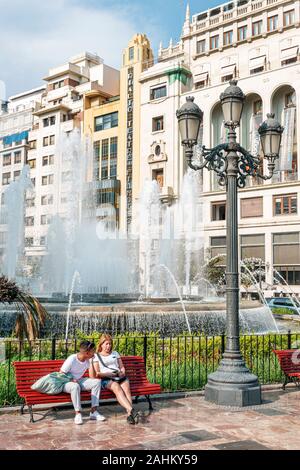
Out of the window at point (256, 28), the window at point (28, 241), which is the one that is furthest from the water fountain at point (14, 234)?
the window at point (256, 28)

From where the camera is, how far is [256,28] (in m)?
52.0

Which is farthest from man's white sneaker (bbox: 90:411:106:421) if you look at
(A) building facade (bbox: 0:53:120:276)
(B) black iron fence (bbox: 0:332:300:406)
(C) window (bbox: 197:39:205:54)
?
(A) building facade (bbox: 0:53:120:276)

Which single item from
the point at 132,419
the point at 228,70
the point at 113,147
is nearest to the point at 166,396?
the point at 132,419

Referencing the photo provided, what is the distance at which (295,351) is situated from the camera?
9.56m

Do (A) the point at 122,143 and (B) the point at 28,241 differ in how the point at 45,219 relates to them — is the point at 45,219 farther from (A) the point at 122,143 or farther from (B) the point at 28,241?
(A) the point at 122,143

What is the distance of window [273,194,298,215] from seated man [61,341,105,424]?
4043 centimetres

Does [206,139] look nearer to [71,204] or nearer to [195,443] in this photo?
[71,204]

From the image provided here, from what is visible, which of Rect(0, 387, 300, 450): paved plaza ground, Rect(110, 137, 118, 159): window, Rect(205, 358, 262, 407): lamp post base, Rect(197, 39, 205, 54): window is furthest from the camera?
Rect(110, 137, 118, 159): window

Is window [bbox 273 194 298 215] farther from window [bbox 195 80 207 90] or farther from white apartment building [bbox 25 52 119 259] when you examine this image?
white apartment building [bbox 25 52 119 259]

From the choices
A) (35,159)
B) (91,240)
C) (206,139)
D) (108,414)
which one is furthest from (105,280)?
(35,159)

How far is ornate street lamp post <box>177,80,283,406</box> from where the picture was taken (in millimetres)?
8203

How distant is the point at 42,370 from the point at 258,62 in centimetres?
4922

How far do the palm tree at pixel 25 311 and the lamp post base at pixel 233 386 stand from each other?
11.5 feet

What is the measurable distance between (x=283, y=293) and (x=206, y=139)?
59.8 ft
